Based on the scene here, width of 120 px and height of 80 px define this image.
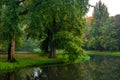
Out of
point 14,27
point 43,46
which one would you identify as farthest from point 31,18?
point 43,46

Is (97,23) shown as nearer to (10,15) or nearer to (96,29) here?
(96,29)

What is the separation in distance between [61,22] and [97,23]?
2621 inches

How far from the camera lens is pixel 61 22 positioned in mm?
44344

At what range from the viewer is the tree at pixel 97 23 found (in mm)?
97363

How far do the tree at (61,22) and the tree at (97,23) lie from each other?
48.3 m

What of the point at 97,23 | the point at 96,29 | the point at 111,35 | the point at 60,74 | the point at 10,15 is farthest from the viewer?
the point at 97,23

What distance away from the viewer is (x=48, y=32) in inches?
1923

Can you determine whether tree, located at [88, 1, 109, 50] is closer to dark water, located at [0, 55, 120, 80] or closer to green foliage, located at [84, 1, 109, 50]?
green foliage, located at [84, 1, 109, 50]

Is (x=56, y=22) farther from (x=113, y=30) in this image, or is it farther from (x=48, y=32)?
(x=113, y=30)

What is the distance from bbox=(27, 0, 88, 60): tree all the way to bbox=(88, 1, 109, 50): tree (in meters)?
48.3

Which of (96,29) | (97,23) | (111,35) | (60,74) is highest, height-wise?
(97,23)

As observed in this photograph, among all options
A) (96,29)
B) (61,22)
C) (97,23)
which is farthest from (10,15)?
(97,23)

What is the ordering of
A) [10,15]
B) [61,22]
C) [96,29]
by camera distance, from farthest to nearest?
[96,29] < [61,22] < [10,15]

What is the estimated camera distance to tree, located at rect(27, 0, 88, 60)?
27.0 metres
